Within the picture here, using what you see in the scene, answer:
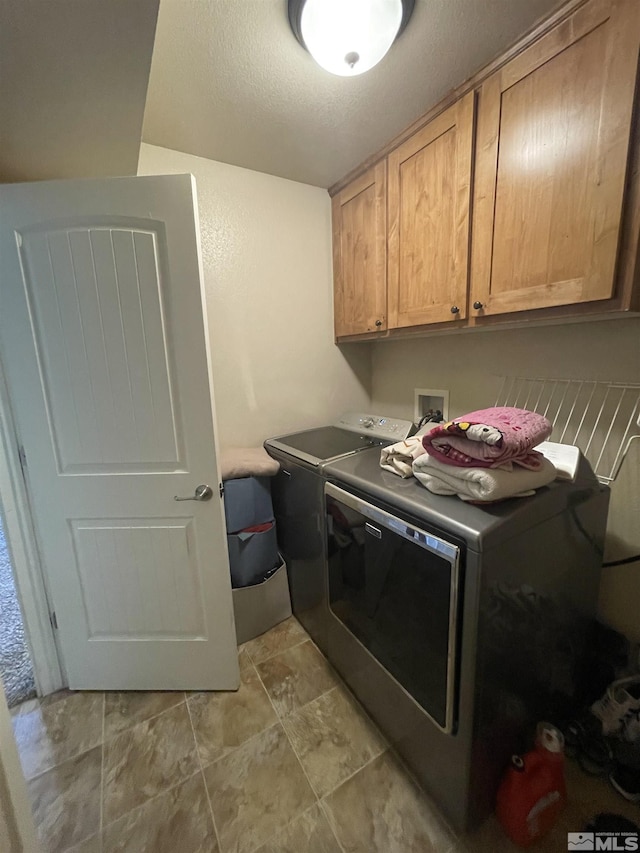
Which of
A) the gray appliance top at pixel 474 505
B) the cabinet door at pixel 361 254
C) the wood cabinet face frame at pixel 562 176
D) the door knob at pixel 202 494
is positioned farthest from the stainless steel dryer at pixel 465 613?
the cabinet door at pixel 361 254

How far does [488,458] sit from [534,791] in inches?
38.0

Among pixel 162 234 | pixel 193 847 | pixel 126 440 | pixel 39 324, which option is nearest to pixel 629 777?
pixel 193 847

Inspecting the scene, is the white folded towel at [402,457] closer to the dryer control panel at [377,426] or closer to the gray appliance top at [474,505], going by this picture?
the gray appliance top at [474,505]

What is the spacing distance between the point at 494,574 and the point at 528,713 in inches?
24.9

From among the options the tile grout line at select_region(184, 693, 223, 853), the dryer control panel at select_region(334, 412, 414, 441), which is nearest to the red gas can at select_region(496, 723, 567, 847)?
the tile grout line at select_region(184, 693, 223, 853)

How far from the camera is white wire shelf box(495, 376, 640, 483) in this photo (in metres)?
1.22

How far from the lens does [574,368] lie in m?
1.34

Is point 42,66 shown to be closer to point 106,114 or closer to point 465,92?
point 106,114

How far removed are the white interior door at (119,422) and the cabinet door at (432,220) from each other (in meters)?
0.92

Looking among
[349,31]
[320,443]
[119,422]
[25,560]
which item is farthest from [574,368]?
[25,560]

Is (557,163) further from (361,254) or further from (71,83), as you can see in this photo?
(71,83)

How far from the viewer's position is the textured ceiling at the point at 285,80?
1007 mm

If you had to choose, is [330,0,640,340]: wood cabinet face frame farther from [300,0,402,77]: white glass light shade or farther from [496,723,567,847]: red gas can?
[496,723,567,847]: red gas can

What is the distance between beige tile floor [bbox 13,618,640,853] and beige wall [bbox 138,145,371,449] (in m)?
1.25
